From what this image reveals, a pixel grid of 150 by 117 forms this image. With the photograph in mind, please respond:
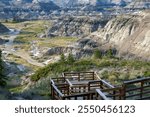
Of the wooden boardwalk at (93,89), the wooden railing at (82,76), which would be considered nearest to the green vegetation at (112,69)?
the wooden railing at (82,76)

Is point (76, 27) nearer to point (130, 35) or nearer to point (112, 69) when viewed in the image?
point (130, 35)

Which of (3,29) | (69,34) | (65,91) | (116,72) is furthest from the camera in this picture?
(3,29)

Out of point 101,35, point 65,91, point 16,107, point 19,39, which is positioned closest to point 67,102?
point 16,107

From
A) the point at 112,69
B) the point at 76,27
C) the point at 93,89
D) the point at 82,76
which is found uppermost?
the point at 93,89

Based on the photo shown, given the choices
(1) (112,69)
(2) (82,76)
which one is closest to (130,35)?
(1) (112,69)

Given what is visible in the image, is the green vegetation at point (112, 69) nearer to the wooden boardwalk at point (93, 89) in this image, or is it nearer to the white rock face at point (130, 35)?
the wooden boardwalk at point (93, 89)

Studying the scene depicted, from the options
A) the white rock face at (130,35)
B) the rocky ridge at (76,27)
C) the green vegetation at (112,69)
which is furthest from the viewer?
the rocky ridge at (76,27)

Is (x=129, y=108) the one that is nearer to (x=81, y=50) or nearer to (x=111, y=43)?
(x=81, y=50)

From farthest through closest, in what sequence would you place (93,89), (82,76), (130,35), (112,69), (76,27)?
(76,27)
(130,35)
(112,69)
(82,76)
(93,89)

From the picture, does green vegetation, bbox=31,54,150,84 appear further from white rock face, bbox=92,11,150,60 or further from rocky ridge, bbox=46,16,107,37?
rocky ridge, bbox=46,16,107,37
